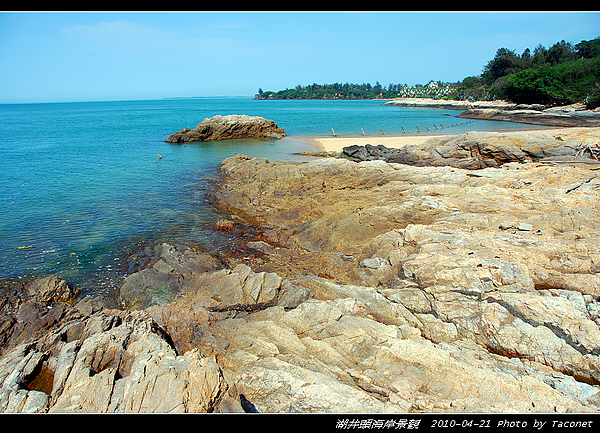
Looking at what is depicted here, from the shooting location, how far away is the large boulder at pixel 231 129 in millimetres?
44281

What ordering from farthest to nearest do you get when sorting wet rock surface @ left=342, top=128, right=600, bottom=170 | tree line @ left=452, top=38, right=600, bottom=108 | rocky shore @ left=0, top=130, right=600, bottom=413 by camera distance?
tree line @ left=452, top=38, right=600, bottom=108
wet rock surface @ left=342, top=128, right=600, bottom=170
rocky shore @ left=0, top=130, right=600, bottom=413

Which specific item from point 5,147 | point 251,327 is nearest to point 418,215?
point 251,327

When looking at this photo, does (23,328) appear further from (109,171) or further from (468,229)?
Result: (109,171)

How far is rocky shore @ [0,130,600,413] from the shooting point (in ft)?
15.8

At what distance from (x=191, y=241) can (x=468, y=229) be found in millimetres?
10174

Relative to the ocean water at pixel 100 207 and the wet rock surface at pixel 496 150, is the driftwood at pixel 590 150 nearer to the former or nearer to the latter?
the wet rock surface at pixel 496 150

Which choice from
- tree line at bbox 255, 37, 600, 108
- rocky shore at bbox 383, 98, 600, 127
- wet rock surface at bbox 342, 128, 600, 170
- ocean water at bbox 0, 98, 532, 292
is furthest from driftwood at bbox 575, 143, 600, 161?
tree line at bbox 255, 37, 600, 108

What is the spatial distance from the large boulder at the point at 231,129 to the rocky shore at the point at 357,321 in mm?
34870

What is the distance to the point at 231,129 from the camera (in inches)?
1806

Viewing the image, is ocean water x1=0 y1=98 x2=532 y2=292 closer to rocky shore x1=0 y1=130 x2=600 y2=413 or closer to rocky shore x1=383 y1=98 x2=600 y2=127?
rocky shore x1=0 y1=130 x2=600 y2=413

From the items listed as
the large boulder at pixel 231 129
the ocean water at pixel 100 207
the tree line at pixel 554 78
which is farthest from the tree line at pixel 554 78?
the ocean water at pixel 100 207

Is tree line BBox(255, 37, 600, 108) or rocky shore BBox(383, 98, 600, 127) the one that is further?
tree line BBox(255, 37, 600, 108)

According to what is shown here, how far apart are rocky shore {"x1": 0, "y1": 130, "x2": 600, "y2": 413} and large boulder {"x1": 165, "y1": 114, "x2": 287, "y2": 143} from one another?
34870 millimetres

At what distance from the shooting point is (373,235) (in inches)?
470
